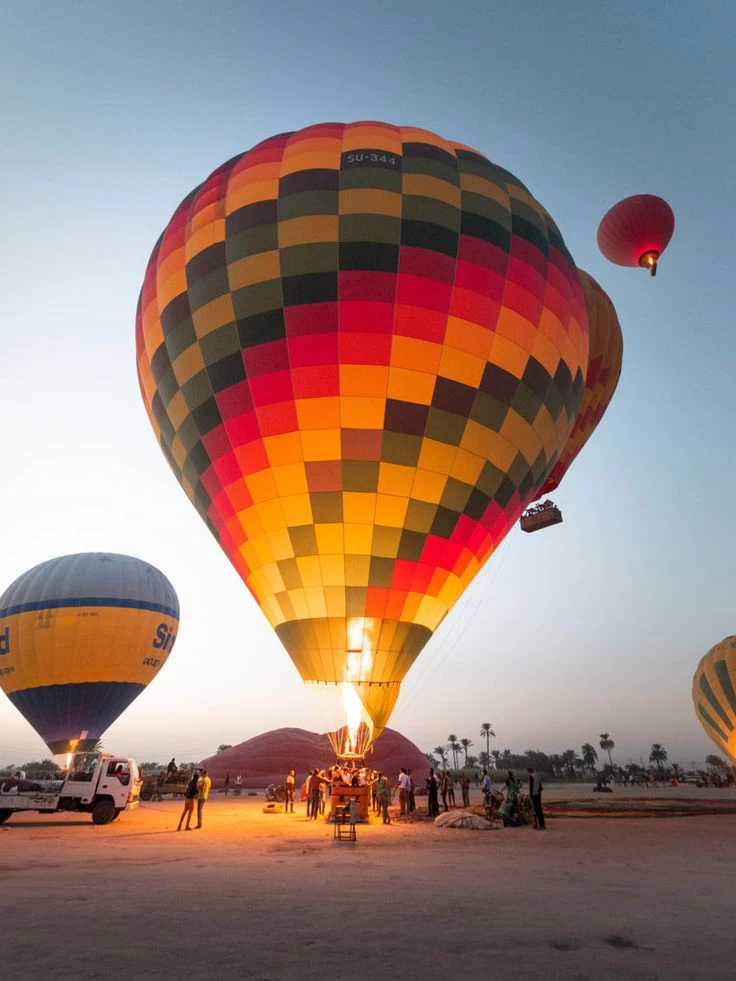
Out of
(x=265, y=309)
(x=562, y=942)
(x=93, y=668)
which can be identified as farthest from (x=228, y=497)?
(x=93, y=668)

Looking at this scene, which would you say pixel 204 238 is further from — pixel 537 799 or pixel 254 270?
pixel 537 799

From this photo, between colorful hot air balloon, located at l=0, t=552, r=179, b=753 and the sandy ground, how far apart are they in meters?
15.3

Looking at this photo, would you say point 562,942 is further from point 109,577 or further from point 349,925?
point 109,577

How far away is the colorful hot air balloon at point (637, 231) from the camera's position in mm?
17234

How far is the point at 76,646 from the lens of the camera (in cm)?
2297

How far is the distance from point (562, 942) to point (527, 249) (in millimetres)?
11633

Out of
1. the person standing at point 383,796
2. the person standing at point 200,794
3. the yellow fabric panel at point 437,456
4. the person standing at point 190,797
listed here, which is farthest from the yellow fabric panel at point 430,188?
the person standing at point 200,794

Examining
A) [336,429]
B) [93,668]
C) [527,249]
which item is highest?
[527,249]

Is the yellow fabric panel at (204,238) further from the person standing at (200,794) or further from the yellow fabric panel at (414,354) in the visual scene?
the person standing at (200,794)

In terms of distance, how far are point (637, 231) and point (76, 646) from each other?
2255 centimetres

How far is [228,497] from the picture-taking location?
12.2 m

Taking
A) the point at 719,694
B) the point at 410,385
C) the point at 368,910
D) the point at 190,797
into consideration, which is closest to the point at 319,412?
the point at 410,385

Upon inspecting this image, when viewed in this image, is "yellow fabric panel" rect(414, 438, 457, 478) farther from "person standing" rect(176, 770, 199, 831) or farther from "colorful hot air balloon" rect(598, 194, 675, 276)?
"colorful hot air balloon" rect(598, 194, 675, 276)

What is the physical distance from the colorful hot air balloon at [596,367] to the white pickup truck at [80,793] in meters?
12.4
